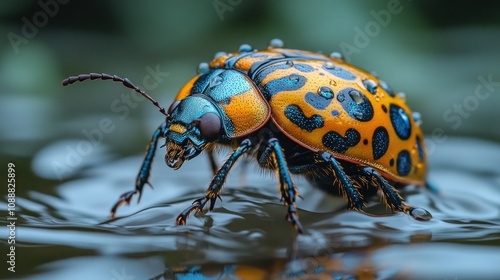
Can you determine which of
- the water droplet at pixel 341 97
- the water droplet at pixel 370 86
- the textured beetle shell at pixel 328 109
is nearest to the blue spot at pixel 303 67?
the textured beetle shell at pixel 328 109

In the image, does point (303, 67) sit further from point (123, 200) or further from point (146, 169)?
point (123, 200)

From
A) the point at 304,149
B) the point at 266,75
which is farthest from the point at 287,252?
the point at 266,75

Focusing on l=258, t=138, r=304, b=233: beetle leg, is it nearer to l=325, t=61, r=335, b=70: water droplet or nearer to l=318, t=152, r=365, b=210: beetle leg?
l=318, t=152, r=365, b=210: beetle leg

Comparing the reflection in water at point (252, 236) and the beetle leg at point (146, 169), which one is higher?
the beetle leg at point (146, 169)

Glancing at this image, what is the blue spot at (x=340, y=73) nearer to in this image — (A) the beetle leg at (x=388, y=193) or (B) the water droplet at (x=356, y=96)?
(B) the water droplet at (x=356, y=96)

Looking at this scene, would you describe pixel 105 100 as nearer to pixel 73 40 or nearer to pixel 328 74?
pixel 73 40

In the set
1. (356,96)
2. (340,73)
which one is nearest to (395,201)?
(356,96)
